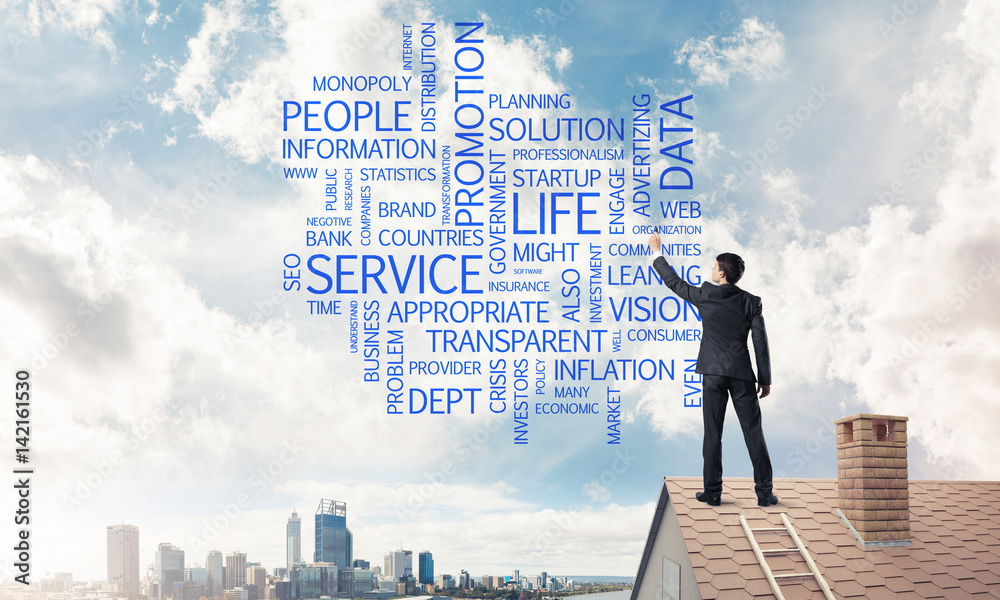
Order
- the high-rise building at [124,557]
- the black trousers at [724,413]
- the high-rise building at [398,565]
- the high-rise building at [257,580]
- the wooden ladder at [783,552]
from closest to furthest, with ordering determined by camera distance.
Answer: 1. the wooden ladder at [783,552]
2. the black trousers at [724,413]
3. the high-rise building at [124,557]
4. the high-rise building at [398,565]
5. the high-rise building at [257,580]

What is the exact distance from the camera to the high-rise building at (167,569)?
2588cm

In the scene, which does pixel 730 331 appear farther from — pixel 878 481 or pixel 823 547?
pixel 878 481

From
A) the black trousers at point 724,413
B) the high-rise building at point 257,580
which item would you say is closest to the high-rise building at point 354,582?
the high-rise building at point 257,580

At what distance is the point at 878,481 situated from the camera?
8.12 m

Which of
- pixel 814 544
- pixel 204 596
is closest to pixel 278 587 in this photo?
pixel 204 596

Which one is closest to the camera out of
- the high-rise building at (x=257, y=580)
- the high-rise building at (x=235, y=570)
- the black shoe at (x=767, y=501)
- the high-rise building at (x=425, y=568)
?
the black shoe at (x=767, y=501)

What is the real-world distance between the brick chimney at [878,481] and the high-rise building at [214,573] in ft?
90.1

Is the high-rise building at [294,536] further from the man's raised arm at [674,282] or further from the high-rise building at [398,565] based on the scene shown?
the man's raised arm at [674,282]

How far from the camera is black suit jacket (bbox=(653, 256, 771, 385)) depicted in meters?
6.97

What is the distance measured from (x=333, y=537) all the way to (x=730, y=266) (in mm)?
28186

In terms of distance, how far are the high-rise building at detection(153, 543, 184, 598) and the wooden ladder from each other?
83.9 feet

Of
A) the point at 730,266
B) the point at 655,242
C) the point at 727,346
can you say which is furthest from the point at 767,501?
the point at 655,242

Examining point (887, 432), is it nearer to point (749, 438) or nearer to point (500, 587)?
point (749, 438)

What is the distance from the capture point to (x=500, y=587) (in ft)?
58.2
